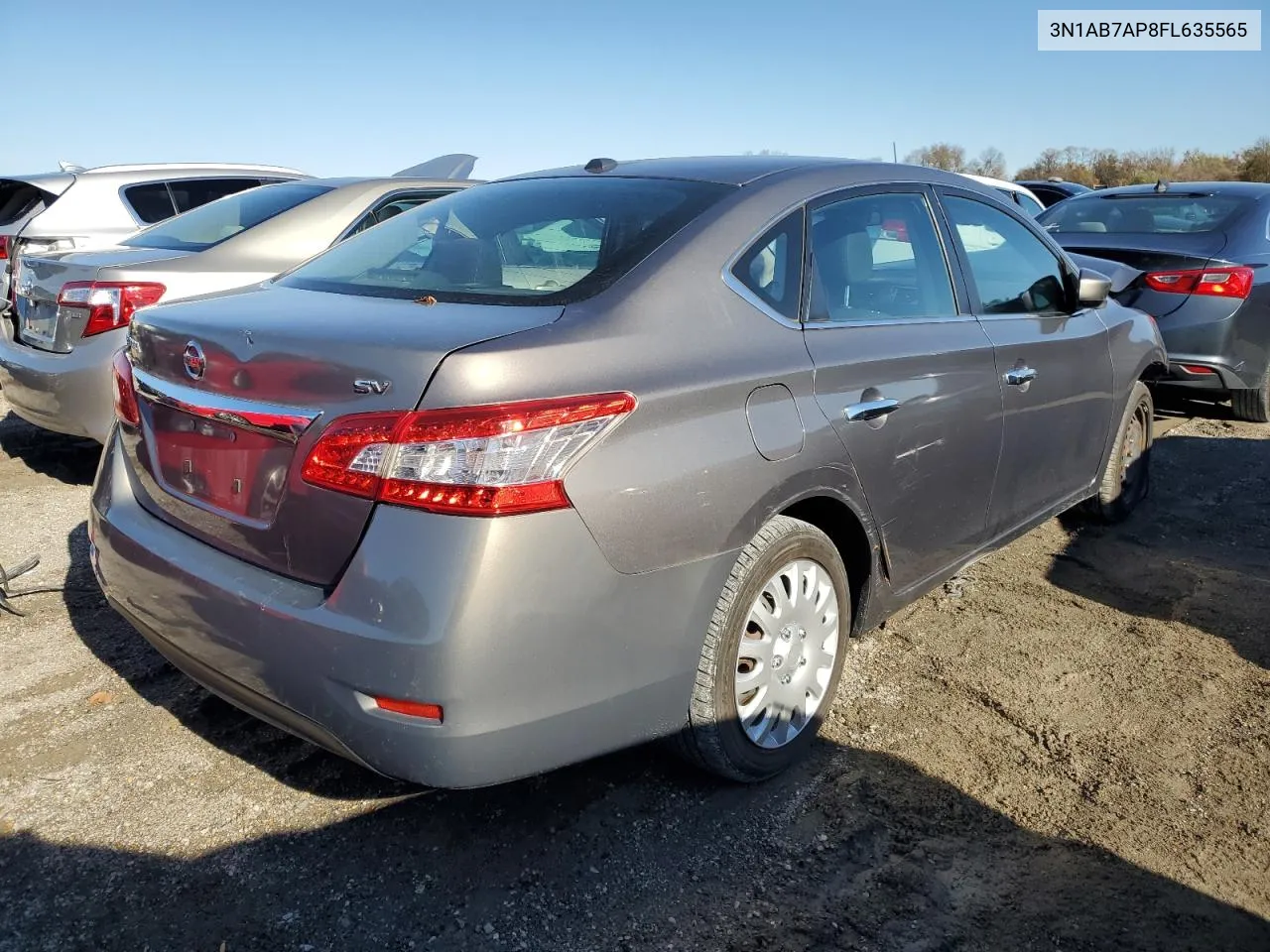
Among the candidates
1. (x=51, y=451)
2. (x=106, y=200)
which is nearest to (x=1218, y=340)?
(x=106, y=200)

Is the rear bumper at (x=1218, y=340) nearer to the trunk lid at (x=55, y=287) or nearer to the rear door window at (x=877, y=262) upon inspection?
the rear door window at (x=877, y=262)

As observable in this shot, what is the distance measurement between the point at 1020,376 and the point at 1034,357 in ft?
0.57

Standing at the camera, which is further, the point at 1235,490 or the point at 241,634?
the point at 1235,490

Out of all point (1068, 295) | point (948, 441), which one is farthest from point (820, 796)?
point (1068, 295)

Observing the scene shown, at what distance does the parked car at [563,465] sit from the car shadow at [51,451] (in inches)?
127

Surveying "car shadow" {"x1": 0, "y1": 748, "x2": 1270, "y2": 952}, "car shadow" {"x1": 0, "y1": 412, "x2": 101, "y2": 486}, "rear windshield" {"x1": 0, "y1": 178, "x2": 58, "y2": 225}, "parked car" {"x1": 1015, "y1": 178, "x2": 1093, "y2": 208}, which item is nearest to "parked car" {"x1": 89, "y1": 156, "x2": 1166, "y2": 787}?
"car shadow" {"x1": 0, "y1": 748, "x2": 1270, "y2": 952}

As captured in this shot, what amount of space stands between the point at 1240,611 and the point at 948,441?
5.41 ft

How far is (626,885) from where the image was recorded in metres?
2.30

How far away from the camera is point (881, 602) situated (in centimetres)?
303

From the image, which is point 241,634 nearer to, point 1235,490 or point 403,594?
point 403,594

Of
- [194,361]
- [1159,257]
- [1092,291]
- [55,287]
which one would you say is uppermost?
[55,287]

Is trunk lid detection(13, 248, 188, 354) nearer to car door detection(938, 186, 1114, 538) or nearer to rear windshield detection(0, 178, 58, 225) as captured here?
rear windshield detection(0, 178, 58, 225)

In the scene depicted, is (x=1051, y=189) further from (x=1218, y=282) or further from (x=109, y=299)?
(x=109, y=299)

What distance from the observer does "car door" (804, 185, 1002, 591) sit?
9.03 ft
